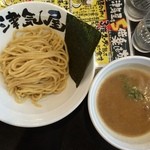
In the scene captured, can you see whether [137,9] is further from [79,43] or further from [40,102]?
[40,102]

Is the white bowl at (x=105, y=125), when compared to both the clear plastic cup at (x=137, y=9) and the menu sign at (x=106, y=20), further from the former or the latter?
the clear plastic cup at (x=137, y=9)

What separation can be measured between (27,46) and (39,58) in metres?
0.07

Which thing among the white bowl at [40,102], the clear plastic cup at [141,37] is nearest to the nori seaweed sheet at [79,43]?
the white bowl at [40,102]

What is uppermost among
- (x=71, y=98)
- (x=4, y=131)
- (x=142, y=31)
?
(x=142, y=31)

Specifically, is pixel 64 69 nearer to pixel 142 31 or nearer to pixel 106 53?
pixel 106 53

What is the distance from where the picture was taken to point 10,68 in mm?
1235

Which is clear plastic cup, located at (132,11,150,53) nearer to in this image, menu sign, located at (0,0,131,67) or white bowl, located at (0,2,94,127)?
menu sign, located at (0,0,131,67)

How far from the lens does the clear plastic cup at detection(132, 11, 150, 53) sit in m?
1.26

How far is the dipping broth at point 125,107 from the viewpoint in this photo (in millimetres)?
1120

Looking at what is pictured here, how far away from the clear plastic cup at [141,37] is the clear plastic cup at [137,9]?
4 cm

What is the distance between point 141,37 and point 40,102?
0.44 meters

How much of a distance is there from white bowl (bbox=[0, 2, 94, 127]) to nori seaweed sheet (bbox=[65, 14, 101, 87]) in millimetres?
26

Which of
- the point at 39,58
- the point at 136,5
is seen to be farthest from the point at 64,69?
the point at 136,5

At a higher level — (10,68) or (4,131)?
(10,68)
